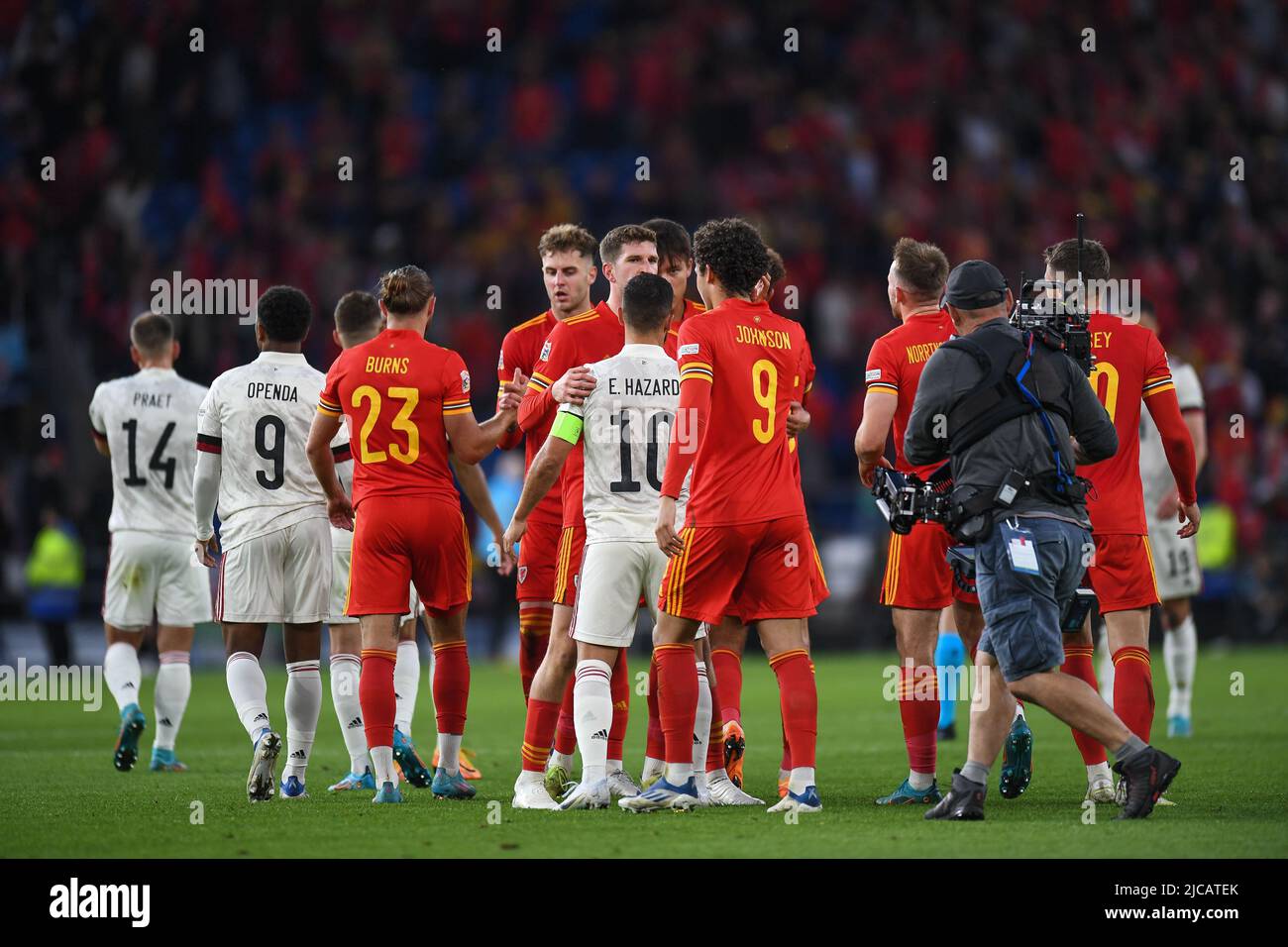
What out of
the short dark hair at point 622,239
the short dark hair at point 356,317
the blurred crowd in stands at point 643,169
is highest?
the blurred crowd in stands at point 643,169

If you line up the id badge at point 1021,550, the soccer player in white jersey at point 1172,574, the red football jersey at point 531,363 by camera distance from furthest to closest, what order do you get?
the soccer player in white jersey at point 1172,574 → the red football jersey at point 531,363 → the id badge at point 1021,550

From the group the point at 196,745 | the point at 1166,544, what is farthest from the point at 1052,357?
the point at 196,745

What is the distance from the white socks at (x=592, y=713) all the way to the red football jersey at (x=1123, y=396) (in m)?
2.38

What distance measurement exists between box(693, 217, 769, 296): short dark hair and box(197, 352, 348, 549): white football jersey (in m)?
2.20

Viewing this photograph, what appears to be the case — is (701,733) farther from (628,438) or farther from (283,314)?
(283,314)

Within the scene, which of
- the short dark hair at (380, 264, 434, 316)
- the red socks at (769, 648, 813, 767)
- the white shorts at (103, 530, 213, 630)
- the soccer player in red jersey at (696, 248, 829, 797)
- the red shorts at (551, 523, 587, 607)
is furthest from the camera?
the white shorts at (103, 530, 213, 630)

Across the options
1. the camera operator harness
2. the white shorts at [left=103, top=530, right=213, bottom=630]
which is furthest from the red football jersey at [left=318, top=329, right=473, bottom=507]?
the white shorts at [left=103, top=530, right=213, bottom=630]

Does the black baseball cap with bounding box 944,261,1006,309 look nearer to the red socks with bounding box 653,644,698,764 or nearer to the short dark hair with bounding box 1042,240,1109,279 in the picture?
the short dark hair with bounding box 1042,240,1109,279

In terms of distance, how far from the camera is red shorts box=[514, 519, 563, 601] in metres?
8.69

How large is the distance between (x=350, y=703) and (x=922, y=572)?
2891 millimetres

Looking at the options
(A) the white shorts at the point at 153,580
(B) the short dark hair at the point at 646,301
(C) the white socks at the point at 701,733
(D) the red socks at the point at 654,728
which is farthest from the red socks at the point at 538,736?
(A) the white shorts at the point at 153,580

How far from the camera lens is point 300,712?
8.62 meters

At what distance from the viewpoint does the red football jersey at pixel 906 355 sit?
8.02 metres

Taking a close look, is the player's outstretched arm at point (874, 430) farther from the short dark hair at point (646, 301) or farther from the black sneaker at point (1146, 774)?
the black sneaker at point (1146, 774)
